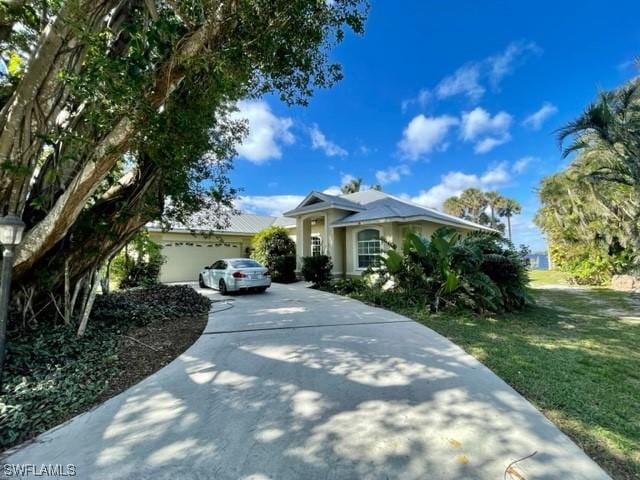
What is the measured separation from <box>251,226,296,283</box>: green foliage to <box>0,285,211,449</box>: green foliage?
32.6ft

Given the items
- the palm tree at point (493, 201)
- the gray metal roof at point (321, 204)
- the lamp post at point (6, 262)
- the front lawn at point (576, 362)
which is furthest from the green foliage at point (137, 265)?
the palm tree at point (493, 201)

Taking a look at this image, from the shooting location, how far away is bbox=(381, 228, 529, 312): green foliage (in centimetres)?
864

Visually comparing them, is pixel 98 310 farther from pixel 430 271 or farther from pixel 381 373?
pixel 430 271

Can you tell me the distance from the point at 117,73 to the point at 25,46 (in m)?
3.81

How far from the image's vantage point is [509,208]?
38812 mm

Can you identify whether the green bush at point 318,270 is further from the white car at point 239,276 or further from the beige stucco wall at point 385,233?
the white car at point 239,276

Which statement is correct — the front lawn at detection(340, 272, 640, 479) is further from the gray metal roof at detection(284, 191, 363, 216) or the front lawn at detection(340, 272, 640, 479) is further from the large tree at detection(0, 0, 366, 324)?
the gray metal roof at detection(284, 191, 363, 216)

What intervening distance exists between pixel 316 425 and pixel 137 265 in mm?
12405

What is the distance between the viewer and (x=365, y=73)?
33.5 feet

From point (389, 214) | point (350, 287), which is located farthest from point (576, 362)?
point (389, 214)

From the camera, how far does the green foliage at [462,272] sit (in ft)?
28.3

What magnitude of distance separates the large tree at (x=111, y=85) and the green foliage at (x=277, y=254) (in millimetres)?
10944

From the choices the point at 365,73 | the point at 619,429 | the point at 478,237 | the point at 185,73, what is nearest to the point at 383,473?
the point at 619,429

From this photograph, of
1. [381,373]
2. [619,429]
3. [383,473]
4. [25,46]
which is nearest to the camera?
[383,473]
